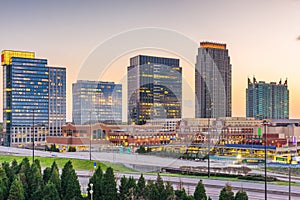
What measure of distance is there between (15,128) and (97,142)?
76.8 m

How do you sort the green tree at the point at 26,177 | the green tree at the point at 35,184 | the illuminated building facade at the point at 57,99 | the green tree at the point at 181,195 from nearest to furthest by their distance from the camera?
the green tree at the point at 181,195 → the green tree at the point at 35,184 → the green tree at the point at 26,177 → the illuminated building facade at the point at 57,99

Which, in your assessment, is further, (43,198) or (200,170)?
(200,170)

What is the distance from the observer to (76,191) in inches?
937

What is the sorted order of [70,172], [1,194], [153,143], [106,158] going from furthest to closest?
[153,143] → [106,158] → [70,172] → [1,194]

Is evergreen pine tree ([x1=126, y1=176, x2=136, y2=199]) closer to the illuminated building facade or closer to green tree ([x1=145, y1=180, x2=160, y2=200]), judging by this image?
green tree ([x1=145, y1=180, x2=160, y2=200])

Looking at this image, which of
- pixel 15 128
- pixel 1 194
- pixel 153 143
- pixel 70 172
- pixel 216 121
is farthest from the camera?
pixel 15 128

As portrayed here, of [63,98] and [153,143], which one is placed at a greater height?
[63,98]

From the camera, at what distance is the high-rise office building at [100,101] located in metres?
44.8

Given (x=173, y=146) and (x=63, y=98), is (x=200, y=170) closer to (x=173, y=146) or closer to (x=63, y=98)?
(x=173, y=146)

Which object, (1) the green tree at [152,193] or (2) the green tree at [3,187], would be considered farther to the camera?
(2) the green tree at [3,187]

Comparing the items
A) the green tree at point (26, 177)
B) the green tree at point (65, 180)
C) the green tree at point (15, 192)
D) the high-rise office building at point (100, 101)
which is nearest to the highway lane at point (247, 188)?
the green tree at point (65, 180)

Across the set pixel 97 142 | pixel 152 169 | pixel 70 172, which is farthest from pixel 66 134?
pixel 70 172

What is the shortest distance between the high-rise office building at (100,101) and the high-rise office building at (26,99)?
46.9 metres

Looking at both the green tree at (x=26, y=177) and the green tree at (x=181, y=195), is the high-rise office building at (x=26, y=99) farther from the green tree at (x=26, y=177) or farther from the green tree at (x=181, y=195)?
the green tree at (x=181, y=195)
